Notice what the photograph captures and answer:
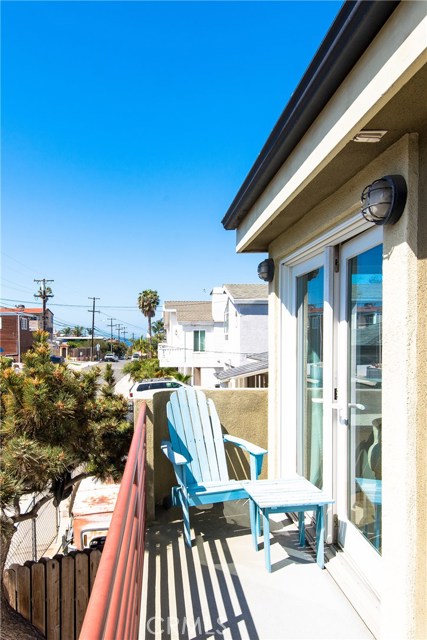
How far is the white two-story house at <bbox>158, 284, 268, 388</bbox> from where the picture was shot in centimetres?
2044

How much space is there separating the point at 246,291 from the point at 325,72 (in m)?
19.8

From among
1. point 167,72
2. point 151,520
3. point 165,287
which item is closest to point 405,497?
point 151,520

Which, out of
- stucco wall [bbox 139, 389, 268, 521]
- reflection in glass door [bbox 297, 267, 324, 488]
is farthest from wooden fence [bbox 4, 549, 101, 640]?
reflection in glass door [bbox 297, 267, 324, 488]

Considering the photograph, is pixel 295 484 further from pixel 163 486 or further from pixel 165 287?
pixel 165 287

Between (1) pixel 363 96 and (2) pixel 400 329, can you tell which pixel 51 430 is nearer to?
(2) pixel 400 329

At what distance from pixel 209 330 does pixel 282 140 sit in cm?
2480

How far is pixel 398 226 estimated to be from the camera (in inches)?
77.0

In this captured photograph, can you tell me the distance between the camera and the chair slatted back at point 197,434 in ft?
12.2

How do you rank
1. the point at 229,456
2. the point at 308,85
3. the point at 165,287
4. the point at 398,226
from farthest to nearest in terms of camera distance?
the point at 165,287, the point at 229,456, the point at 398,226, the point at 308,85

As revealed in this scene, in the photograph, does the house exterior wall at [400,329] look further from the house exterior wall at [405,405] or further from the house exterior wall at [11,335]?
the house exterior wall at [11,335]

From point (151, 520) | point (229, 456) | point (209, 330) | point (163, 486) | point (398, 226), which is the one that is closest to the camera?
point (398, 226)

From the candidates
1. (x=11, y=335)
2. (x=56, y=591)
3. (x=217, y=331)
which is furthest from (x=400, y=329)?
(x=11, y=335)

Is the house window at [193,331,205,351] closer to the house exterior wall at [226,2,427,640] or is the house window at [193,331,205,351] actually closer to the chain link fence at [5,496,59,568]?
the chain link fence at [5,496,59,568]

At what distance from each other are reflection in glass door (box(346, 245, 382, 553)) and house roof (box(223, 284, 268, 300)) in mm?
17402
